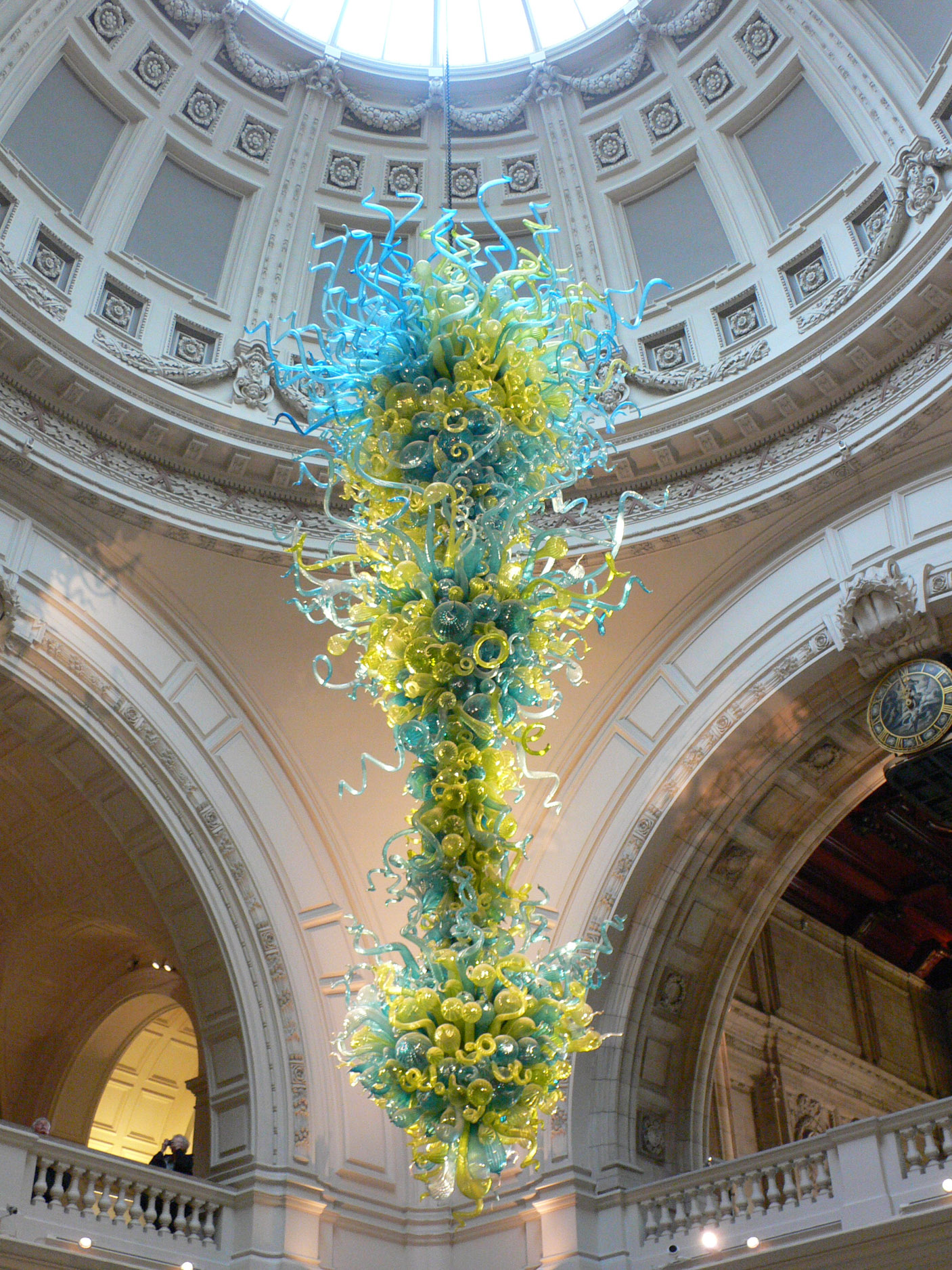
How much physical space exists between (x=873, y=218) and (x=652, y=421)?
2.82 meters

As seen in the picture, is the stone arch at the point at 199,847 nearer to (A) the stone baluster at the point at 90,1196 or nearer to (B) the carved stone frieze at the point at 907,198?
(A) the stone baluster at the point at 90,1196

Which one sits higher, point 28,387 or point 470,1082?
point 28,387

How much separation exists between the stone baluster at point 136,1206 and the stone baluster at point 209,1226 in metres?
0.57

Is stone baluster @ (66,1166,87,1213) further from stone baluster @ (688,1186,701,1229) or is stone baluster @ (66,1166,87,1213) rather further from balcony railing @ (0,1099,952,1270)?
stone baluster @ (688,1186,701,1229)

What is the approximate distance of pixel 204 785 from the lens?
1202 cm

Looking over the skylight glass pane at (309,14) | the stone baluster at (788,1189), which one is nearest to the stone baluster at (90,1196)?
the stone baluster at (788,1189)

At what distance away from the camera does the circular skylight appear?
14312 millimetres

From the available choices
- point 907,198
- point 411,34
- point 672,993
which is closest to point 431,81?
point 411,34

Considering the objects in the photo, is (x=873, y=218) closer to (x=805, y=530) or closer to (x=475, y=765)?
(x=805, y=530)

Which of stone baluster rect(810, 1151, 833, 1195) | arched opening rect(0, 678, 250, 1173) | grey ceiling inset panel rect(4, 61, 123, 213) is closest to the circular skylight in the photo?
grey ceiling inset panel rect(4, 61, 123, 213)

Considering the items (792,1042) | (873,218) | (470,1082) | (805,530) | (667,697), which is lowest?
(470,1082)

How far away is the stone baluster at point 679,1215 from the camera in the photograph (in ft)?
34.6

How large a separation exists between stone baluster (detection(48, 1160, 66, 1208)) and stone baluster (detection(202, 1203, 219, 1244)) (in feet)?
4.54

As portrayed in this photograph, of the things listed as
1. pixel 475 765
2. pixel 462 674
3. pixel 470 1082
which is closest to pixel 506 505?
pixel 462 674
